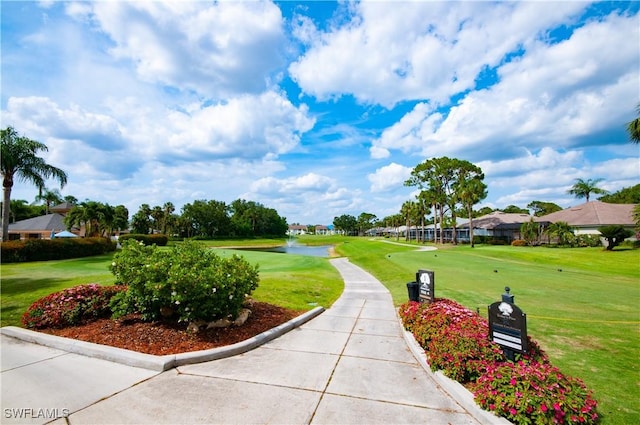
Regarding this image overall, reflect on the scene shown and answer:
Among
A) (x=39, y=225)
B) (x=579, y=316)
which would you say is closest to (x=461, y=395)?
(x=579, y=316)

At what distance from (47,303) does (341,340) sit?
6934 mm

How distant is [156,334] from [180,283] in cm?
133

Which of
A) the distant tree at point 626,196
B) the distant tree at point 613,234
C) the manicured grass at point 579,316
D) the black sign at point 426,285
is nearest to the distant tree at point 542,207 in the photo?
the distant tree at point 626,196

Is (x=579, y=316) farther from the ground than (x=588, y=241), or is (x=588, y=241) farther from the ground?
(x=588, y=241)

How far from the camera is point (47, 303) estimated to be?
23.4 ft

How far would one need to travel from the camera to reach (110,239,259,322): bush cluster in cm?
596

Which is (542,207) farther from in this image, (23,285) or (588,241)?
(23,285)

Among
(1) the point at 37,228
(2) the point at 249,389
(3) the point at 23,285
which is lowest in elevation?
(2) the point at 249,389

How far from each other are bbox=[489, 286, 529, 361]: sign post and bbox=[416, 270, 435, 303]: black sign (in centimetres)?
276

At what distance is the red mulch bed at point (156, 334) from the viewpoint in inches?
225

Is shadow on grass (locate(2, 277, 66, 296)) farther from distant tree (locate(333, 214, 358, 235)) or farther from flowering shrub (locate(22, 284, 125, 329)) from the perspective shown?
distant tree (locate(333, 214, 358, 235))

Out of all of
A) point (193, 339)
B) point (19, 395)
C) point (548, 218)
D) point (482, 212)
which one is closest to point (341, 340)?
point (193, 339)

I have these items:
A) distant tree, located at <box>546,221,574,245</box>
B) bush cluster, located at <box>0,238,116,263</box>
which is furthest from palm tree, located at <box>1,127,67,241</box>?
distant tree, located at <box>546,221,574,245</box>

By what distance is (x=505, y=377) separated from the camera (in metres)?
3.95
